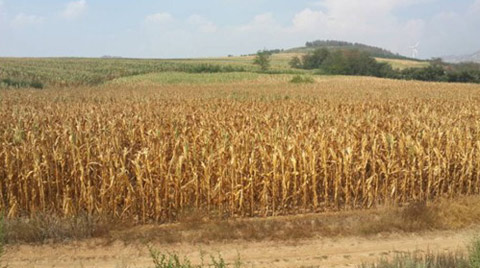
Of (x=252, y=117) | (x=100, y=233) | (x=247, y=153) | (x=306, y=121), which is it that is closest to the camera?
(x=100, y=233)

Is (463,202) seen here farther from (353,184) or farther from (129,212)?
(129,212)

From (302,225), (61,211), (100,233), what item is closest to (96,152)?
(61,211)

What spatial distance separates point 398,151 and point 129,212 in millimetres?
5562

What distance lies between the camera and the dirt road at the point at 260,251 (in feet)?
17.0

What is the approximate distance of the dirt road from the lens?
5184 mm

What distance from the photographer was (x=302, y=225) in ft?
20.6

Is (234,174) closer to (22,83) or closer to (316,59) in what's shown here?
(22,83)

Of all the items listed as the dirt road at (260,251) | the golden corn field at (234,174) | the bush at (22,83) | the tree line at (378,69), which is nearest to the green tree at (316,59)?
the tree line at (378,69)

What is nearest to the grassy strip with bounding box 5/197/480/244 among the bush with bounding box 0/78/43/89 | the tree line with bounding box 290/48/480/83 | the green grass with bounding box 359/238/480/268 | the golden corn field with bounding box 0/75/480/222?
the golden corn field with bounding box 0/75/480/222

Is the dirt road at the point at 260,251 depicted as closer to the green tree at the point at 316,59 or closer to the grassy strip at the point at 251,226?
the grassy strip at the point at 251,226

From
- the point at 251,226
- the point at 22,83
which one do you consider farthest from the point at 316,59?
the point at 251,226

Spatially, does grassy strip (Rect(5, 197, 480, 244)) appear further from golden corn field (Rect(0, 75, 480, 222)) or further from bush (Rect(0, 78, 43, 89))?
bush (Rect(0, 78, 43, 89))

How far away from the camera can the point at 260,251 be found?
18.0 feet

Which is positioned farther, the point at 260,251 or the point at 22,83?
the point at 22,83
